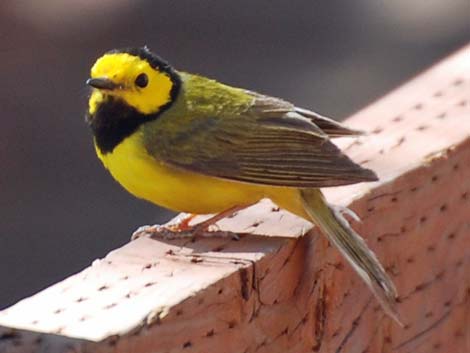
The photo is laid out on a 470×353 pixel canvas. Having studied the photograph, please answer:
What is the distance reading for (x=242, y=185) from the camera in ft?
9.03

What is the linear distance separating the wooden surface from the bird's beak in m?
0.47

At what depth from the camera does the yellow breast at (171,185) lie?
275 cm

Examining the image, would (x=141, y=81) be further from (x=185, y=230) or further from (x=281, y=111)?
(x=185, y=230)

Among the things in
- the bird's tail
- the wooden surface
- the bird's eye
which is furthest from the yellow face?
the bird's tail

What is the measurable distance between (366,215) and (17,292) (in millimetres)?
3325

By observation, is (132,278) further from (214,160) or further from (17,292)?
(17,292)

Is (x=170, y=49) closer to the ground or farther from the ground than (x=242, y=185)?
farther from the ground

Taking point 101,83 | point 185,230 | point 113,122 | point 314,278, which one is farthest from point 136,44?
point 314,278

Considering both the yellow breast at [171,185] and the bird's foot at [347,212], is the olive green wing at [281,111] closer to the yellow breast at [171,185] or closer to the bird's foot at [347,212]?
the yellow breast at [171,185]

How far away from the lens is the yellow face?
2.95 meters

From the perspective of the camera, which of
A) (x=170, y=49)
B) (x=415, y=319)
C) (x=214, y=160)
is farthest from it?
(x=170, y=49)

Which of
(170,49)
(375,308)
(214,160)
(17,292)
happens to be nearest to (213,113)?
(214,160)

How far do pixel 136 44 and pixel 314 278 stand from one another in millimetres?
5599

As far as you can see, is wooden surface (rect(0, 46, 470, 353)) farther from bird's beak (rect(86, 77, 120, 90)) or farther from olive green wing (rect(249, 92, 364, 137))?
bird's beak (rect(86, 77, 120, 90))
